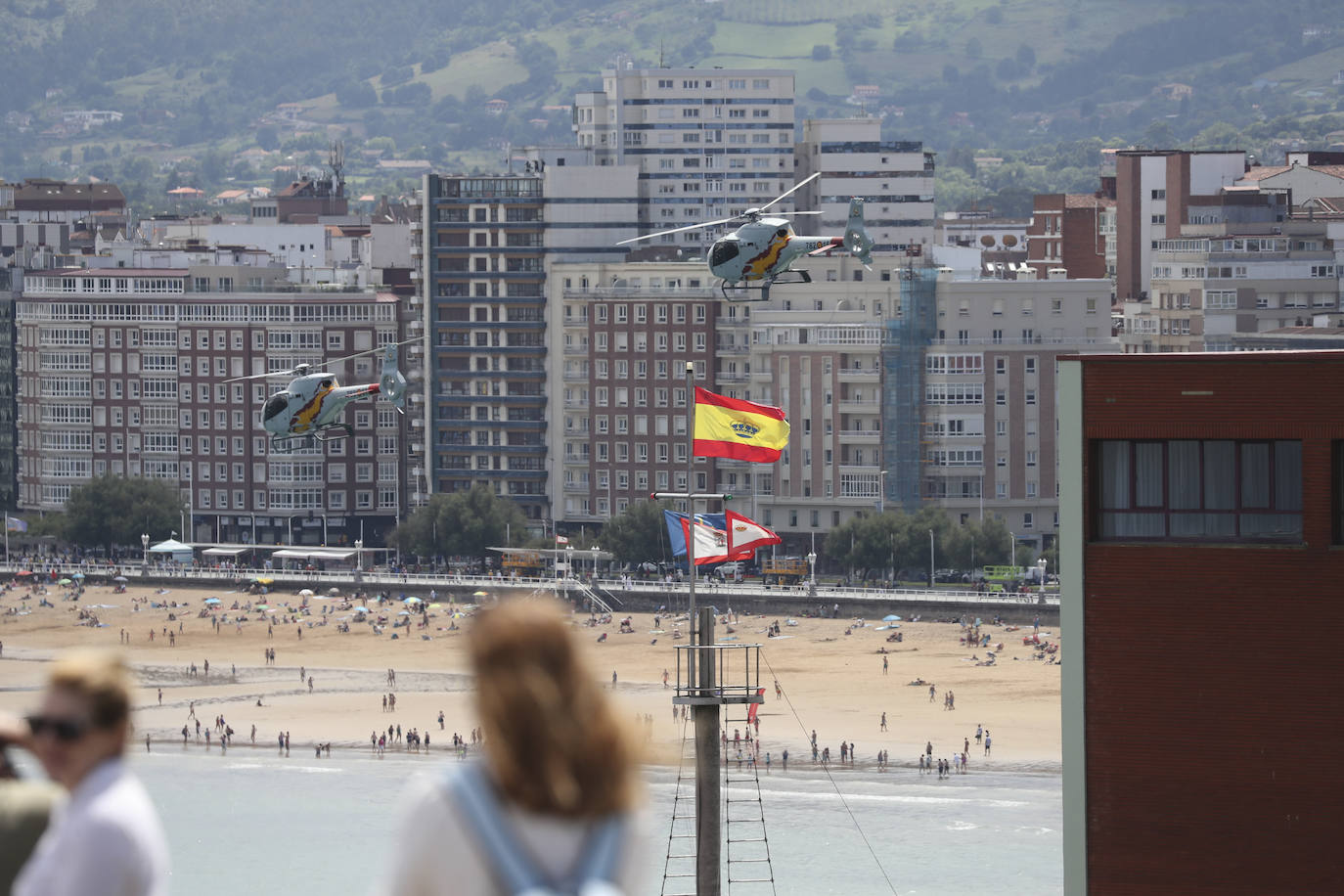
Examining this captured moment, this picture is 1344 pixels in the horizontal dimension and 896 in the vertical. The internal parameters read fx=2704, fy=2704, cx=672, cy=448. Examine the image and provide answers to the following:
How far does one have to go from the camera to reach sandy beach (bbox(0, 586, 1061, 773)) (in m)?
84.2

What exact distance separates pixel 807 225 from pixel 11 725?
5592 inches

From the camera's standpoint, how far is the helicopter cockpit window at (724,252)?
49906 millimetres

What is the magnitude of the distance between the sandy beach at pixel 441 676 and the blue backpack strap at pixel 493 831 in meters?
66.7

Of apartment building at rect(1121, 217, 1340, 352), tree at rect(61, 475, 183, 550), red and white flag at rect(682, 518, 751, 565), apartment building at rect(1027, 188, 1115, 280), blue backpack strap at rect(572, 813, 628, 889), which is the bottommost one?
tree at rect(61, 475, 183, 550)

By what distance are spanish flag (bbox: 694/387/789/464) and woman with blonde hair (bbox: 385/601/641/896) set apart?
78.4ft

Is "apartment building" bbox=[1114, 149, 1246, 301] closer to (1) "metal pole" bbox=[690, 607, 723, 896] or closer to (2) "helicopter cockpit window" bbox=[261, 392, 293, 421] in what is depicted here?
(2) "helicopter cockpit window" bbox=[261, 392, 293, 421]

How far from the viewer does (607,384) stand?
130m

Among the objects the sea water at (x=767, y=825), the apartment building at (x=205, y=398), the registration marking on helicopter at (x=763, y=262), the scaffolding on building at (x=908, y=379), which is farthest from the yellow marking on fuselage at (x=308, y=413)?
the apartment building at (x=205, y=398)

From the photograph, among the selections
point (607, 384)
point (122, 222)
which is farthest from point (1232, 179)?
point (122, 222)

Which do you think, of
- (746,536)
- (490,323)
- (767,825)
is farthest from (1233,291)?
(746,536)

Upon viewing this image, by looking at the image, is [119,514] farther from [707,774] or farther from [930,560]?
[707,774]

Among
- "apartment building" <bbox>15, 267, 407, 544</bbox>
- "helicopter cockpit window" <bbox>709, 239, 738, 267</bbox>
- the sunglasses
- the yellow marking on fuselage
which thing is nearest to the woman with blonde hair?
the sunglasses

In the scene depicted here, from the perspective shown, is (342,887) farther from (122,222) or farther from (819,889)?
(122,222)

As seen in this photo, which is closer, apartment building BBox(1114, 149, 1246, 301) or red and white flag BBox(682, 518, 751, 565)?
red and white flag BBox(682, 518, 751, 565)
